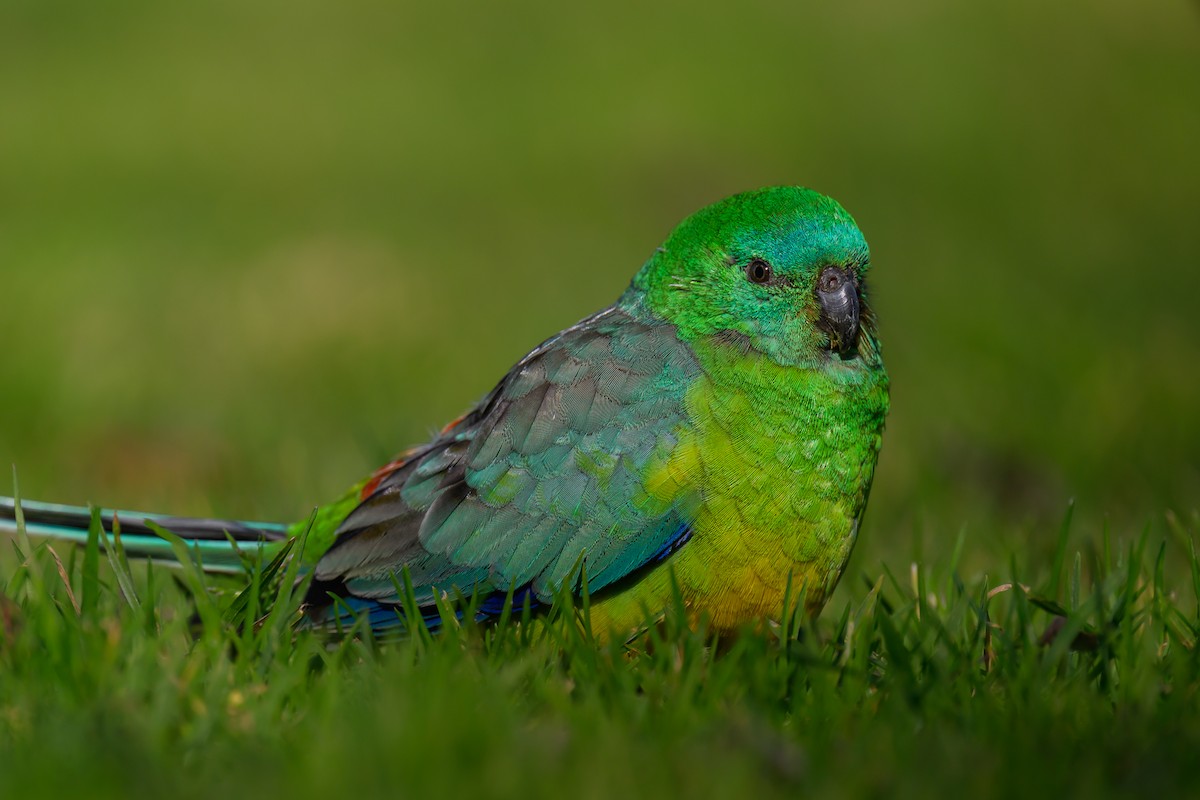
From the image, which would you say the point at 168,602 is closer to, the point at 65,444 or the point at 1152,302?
the point at 65,444

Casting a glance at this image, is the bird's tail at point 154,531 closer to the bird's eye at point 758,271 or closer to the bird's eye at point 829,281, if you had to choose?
the bird's eye at point 758,271

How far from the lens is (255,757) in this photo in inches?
91.2

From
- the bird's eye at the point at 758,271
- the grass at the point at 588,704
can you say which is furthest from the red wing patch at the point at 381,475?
the bird's eye at the point at 758,271

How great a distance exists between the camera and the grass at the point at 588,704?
7.21 ft

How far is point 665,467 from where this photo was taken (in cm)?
322

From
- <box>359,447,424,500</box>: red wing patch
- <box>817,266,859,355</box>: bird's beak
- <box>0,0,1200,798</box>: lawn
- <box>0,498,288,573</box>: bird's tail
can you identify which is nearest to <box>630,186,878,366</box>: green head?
<box>817,266,859,355</box>: bird's beak

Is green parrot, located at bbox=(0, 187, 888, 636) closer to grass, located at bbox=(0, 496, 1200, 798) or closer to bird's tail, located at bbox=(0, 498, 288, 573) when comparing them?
bird's tail, located at bbox=(0, 498, 288, 573)

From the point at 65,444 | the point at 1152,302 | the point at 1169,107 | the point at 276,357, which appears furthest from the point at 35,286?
the point at 1169,107

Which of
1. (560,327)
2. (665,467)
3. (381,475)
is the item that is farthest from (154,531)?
(560,327)

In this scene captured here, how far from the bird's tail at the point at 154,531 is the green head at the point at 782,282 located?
140 cm

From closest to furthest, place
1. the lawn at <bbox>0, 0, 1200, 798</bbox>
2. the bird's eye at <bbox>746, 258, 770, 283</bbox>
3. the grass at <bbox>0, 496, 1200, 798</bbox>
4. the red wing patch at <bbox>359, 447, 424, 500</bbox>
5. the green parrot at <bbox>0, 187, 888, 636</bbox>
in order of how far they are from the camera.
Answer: the grass at <bbox>0, 496, 1200, 798</bbox> < the lawn at <bbox>0, 0, 1200, 798</bbox> < the green parrot at <bbox>0, 187, 888, 636</bbox> < the bird's eye at <bbox>746, 258, 770, 283</bbox> < the red wing patch at <bbox>359, 447, 424, 500</bbox>

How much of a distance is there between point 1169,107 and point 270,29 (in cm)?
852

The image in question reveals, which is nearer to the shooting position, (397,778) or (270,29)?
(397,778)

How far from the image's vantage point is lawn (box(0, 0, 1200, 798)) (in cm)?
240
